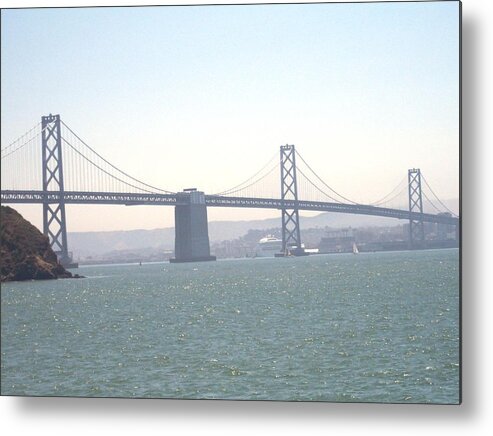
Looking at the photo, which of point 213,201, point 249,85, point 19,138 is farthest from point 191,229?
point 249,85

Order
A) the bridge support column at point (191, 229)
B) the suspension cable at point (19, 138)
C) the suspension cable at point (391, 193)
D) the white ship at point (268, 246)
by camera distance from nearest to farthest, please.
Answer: the suspension cable at point (391, 193)
the suspension cable at point (19, 138)
the bridge support column at point (191, 229)
the white ship at point (268, 246)

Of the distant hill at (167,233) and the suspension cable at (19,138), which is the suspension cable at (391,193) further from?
the suspension cable at (19,138)

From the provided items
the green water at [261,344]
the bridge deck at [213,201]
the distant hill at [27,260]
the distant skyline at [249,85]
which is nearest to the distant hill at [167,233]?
the bridge deck at [213,201]

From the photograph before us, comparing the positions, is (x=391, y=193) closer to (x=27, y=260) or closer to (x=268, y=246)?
(x=268, y=246)

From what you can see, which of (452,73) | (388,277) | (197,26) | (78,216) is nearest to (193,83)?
(197,26)

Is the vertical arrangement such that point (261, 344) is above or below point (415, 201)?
below

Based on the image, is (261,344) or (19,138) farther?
(261,344)

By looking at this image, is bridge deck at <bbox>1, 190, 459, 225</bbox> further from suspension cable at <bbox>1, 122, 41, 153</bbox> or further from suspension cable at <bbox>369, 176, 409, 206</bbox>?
suspension cable at <bbox>1, 122, 41, 153</bbox>

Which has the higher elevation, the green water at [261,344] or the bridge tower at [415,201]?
the bridge tower at [415,201]
